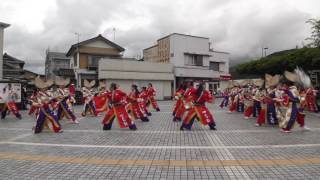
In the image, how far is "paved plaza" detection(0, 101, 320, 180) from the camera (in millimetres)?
5707

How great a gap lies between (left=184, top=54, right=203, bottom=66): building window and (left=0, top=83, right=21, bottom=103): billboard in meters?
21.8

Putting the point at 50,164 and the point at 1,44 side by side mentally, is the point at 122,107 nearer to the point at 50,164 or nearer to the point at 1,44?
the point at 50,164

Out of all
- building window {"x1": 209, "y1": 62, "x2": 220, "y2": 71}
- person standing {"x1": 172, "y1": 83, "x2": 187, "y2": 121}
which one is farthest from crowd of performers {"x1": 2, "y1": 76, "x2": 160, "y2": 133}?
building window {"x1": 209, "y1": 62, "x2": 220, "y2": 71}

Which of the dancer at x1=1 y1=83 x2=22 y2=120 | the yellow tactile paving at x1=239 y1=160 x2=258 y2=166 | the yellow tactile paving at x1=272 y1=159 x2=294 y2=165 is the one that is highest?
the dancer at x1=1 y1=83 x2=22 y2=120

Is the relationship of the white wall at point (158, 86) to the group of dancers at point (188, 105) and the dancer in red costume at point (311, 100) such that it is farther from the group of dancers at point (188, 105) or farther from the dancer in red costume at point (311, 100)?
the dancer in red costume at point (311, 100)

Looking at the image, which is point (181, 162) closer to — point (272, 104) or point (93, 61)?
point (272, 104)

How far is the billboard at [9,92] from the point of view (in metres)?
17.4

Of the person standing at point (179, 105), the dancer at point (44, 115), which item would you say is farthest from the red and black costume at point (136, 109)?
the dancer at point (44, 115)

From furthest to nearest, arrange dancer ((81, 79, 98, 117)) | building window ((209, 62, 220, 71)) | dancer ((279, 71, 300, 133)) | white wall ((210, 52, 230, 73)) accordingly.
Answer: white wall ((210, 52, 230, 73)), building window ((209, 62, 220, 71)), dancer ((81, 79, 98, 117)), dancer ((279, 71, 300, 133))

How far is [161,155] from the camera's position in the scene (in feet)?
23.3

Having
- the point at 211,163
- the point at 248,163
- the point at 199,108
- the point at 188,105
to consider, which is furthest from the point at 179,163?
the point at 188,105

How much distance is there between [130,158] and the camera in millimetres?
6844

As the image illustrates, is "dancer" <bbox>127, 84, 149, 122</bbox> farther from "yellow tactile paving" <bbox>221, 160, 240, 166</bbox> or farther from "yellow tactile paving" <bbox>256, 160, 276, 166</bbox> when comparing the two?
"yellow tactile paving" <bbox>256, 160, 276, 166</bbox>

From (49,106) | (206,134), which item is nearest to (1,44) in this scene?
(49,106)
